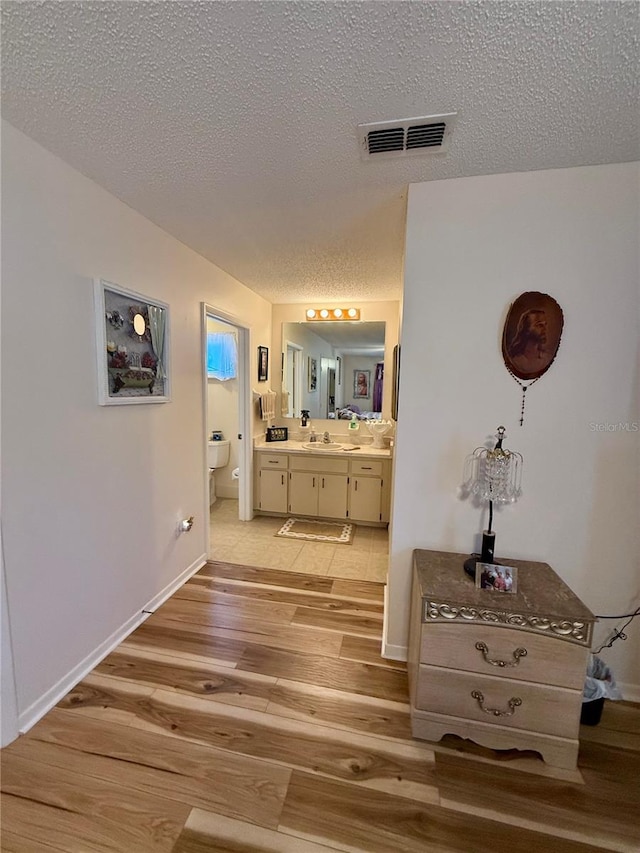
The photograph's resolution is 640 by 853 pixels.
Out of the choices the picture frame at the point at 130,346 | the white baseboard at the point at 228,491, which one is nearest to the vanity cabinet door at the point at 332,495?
the white baseboard at the point at 228,491

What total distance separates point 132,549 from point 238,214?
1998mm

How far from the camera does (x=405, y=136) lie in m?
1.32

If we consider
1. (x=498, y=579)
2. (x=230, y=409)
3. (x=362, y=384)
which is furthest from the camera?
(x=230, y=409)

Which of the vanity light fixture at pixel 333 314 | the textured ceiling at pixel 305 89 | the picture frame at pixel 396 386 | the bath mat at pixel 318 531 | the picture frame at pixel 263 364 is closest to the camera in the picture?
the textured ceiling at pixel 305 89

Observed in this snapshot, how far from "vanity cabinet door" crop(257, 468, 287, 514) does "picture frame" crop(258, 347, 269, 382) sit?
101cm

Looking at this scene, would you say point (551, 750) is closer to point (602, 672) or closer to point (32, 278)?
point (602, 672)

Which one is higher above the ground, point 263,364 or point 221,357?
point 221,357

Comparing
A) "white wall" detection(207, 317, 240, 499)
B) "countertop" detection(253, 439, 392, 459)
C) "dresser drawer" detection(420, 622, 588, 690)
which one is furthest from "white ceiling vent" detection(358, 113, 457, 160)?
"white wall" detection(207, 317, 240, 499)

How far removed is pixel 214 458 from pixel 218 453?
79 millimetres

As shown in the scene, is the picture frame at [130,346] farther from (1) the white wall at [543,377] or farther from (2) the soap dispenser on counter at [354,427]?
(2) the soap dispenser on counter at [354,427]

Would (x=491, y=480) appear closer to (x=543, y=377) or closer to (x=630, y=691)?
(x=543, y=377)

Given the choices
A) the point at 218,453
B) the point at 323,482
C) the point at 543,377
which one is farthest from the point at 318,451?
the point at 543,377

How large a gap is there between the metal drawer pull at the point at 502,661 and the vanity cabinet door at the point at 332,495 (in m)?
2.25

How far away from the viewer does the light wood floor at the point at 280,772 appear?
3.66 ft
